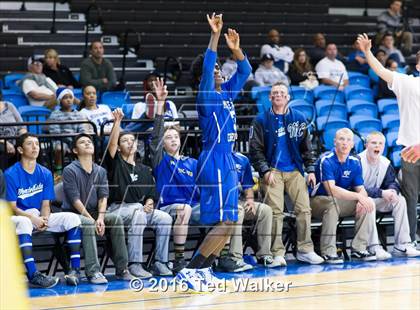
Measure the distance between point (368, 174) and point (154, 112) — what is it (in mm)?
2679

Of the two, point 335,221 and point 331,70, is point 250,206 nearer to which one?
point 335,221

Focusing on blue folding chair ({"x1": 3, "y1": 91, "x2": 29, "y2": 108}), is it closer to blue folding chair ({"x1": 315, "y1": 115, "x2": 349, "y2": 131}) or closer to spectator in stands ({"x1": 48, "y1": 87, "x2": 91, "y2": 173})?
spectator in stands ({"x1": 48, "y1": 87, "x2": 91, "y2": 173})

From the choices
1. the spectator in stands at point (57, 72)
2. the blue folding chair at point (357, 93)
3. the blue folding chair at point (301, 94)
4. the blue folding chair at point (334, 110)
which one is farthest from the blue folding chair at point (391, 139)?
the spectator in stands at point (57, 72)

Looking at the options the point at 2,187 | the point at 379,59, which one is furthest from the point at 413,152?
the point at 379,59

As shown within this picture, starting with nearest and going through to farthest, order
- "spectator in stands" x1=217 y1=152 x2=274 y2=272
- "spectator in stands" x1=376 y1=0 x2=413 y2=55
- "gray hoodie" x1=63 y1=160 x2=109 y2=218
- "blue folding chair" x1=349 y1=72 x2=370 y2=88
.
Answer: "gray hoodie" x1=63 y1=160 x2=109 y2=218 → "spectator in stands" x1=217 y1=152 x2=274 y2=272 → "blue folding chair" x1=349 y1=72 x2=370 y2=88 → "spectator in stands" x1=376 y1=0 x2=413 y2=55

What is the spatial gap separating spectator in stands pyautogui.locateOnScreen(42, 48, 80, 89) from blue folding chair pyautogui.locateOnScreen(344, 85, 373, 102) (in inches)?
163

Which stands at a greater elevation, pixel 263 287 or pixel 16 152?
pixel 16 152

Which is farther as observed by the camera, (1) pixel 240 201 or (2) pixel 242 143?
(2) pixel 242 143

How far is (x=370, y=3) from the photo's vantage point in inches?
818

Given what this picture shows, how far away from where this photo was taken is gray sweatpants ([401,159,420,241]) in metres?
11.6

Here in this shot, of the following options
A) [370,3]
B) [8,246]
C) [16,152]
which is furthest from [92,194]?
[370,3]

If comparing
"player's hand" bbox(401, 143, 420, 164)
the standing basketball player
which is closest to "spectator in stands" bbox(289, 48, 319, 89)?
the standing basketball player

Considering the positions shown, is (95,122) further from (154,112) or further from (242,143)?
(242,143)

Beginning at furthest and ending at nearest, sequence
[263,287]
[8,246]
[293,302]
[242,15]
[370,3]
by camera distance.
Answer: [370,3] < [242,15] < [263,287] < [293,302] < [8,246]
